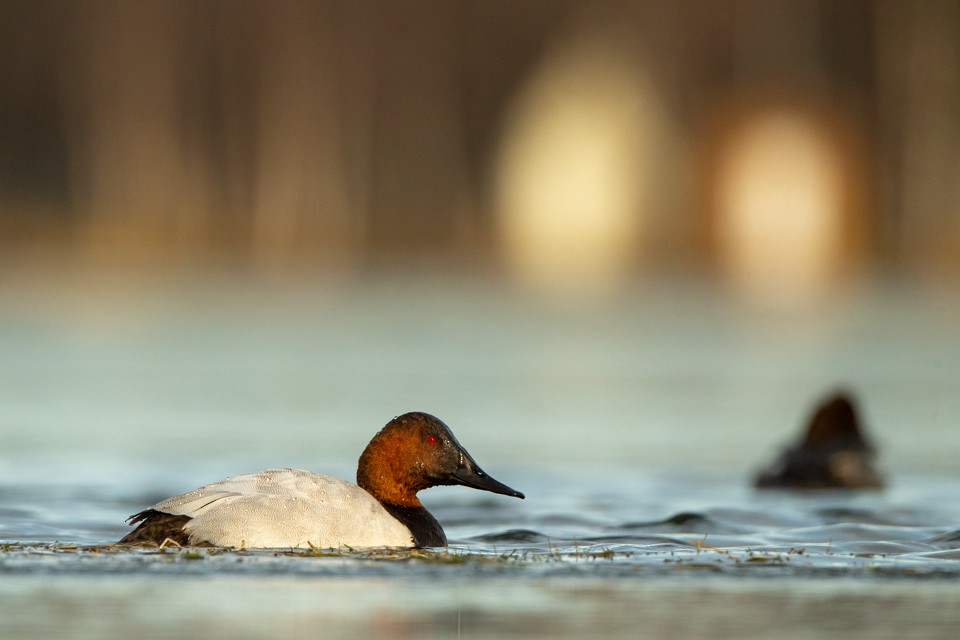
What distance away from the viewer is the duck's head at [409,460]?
9836 mm

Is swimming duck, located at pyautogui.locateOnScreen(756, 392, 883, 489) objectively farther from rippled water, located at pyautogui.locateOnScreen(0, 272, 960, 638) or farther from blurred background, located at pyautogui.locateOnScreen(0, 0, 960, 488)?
blurred background, located at pyautogui.locateOnScreen(0, 0, 960, 488)

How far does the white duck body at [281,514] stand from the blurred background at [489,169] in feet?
58.0

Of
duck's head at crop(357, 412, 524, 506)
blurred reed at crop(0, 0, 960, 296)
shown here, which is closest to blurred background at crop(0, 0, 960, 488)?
blurred reed at crop(0, 0, 960, 296)

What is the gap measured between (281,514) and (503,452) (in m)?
6.27

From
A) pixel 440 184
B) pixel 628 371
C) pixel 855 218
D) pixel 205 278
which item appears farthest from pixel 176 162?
pixel 628 371

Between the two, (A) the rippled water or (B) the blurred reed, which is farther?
(B) the blurred reed

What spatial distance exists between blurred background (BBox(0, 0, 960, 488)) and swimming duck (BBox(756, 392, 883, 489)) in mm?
12280

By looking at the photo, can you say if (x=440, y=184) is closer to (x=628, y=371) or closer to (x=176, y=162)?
(x=176, y=162)

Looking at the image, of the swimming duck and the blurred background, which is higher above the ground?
the blurred background

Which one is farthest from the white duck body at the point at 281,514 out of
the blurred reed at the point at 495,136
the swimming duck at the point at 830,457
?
the blurred reed at the point at 495,136

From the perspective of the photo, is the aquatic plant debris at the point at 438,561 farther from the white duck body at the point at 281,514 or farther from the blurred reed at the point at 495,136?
the blurred reed at the point at 495,136

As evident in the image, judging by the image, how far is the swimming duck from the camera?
13828 millimetres

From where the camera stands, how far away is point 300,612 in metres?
7.52

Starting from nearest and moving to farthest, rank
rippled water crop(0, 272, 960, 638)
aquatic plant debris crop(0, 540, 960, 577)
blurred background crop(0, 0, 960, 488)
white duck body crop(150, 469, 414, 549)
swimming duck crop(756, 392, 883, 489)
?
1. rippled water crop(0, 272, 960, 638)
2. aquatic plant debris crop(0, 540, 960, 577)
3. white duck body crop(150, 469, 414, 549)
4. swimming duck crop(756, 392, 883, 489)
5. blurred background crop(0, 0, 960, 488)
